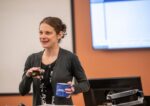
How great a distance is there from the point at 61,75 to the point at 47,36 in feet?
0.91

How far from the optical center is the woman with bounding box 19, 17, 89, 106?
1.74 meters

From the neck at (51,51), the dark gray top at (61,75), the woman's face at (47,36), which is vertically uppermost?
the woman's face at (47,36)

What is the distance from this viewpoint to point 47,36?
1785mm

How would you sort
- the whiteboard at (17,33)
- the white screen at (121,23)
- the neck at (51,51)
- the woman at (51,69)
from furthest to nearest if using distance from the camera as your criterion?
the whiteboard at (17,33), the white screen at (121,23), the neck at (51,51), the woman at (51,69)

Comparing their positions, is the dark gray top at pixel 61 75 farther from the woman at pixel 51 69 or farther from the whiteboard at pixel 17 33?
the whiteboard at pixel 17 33

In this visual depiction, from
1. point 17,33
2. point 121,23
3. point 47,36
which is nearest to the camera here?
point 47,36

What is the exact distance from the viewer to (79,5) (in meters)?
3.18

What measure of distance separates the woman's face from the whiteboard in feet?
4.64

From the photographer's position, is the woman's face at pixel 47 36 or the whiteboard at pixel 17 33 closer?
the woman's face at pixel 47 36

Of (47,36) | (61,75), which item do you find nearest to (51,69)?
(61,75)

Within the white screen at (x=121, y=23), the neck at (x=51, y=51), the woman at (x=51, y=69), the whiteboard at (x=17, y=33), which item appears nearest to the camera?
the woman at (x=51, y=69)

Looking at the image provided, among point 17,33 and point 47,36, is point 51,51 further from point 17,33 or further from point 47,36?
point 17,33

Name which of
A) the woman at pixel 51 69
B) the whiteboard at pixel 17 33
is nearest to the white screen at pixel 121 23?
the whiteboard at pixel 17 33

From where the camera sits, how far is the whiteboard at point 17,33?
10.6ft
